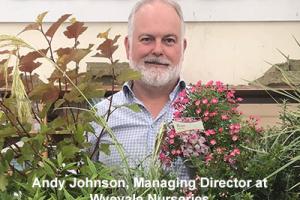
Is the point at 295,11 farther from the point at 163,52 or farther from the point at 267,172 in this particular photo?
the point at 267,172

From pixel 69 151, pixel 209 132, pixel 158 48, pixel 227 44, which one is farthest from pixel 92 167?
pixel 227 44

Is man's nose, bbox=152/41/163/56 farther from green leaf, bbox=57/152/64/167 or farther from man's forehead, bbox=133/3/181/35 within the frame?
green leaf, bbox=57/152/64/167

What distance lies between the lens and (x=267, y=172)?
3.33 feet

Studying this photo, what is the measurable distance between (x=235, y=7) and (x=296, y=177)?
1.73 metres

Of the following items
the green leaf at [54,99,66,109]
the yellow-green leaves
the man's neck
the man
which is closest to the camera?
the yellow-green leaves

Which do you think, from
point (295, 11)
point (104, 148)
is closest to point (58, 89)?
point (104, 148)

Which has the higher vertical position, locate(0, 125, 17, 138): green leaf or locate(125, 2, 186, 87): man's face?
locate(125, 2, 186, 87): man's face

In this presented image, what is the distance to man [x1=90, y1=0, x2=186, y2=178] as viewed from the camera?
1.82 m

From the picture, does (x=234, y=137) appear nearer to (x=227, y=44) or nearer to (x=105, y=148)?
(x=105, y=148)

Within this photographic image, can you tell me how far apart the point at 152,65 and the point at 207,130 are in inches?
30.3

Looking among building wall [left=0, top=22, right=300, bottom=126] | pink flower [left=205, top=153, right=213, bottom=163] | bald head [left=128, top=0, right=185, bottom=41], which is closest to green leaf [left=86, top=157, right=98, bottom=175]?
pink flower [left=205, top=153, right=213, bottom=163]

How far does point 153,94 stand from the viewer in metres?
1.96

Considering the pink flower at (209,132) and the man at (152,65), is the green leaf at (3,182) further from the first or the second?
the man at (152,65)

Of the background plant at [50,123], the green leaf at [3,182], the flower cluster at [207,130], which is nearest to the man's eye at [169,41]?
the flower cluster at [207,130]
